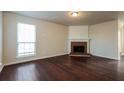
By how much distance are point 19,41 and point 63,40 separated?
3.34 meters

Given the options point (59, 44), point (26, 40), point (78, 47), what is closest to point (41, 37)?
point (26, 40)

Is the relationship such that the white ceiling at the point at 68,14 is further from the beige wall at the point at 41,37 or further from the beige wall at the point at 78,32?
the beige wall at the point at 78,32

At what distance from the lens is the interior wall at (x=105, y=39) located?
5.41m

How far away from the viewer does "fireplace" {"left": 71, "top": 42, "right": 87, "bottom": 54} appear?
7.32 metres

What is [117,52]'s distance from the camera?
533cm

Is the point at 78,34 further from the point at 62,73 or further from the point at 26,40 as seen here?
the point at 62,73

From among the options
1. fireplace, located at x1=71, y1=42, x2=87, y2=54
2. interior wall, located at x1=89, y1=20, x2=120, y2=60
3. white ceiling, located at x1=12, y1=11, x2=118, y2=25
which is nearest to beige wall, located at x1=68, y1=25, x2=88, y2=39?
interior wall, located at x1=89, y1=20, x2=120, y2=60

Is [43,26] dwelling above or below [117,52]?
above

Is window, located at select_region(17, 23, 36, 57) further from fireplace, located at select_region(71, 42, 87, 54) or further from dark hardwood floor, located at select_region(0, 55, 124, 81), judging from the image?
fireplace, located at select_region(71, 42, 87, 54)

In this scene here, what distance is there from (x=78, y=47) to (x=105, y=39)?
2.13 m

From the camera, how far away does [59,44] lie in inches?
271

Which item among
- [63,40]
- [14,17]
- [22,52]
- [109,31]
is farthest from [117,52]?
[14,17]
